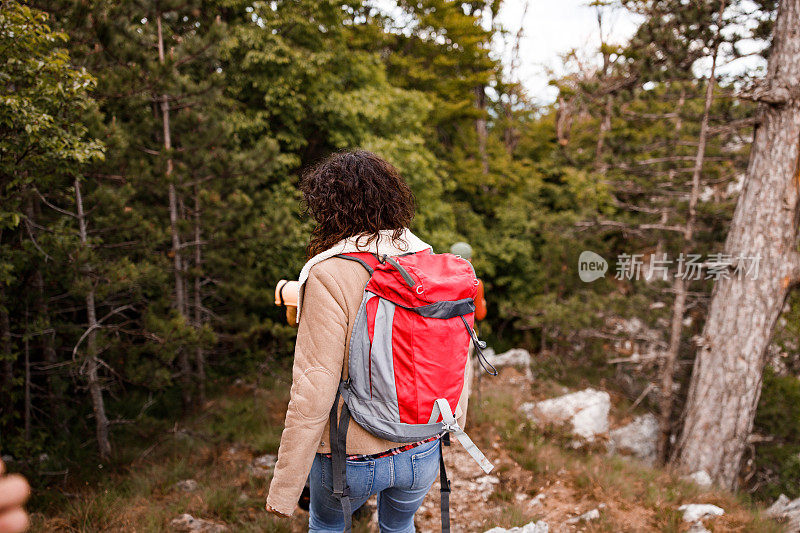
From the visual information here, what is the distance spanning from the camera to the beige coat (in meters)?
1.60

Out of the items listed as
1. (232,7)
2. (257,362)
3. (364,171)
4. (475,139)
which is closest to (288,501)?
(364,171)

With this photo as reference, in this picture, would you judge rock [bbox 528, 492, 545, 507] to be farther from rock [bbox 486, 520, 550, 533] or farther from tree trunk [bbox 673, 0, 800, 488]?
tree trunk [bbox 673, 0, 800, 488]

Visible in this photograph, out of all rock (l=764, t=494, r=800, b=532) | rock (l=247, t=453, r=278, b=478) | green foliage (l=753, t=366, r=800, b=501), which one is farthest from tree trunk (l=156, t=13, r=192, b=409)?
green foliage (l=753, t=366, r=800, b=501)

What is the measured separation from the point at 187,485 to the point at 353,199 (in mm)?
3804

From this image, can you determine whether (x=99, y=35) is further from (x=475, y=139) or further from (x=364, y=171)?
(x=475, y=139)

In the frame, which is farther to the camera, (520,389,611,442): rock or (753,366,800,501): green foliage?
(753,366,800,501): green foliage

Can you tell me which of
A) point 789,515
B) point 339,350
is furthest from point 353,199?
point 789,515

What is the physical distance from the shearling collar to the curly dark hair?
0.02 meters

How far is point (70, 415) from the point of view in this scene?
18.6 feet

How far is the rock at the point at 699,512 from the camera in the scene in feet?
12.1

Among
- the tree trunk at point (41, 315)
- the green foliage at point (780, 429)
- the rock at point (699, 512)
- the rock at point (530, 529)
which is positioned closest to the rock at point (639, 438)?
the green foliage at point (780, 429)

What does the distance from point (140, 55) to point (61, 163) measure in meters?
1.97

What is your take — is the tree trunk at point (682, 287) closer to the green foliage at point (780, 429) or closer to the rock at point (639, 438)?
the rock at point (639, 438)

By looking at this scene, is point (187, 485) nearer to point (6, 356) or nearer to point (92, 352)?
point (92, 352)
